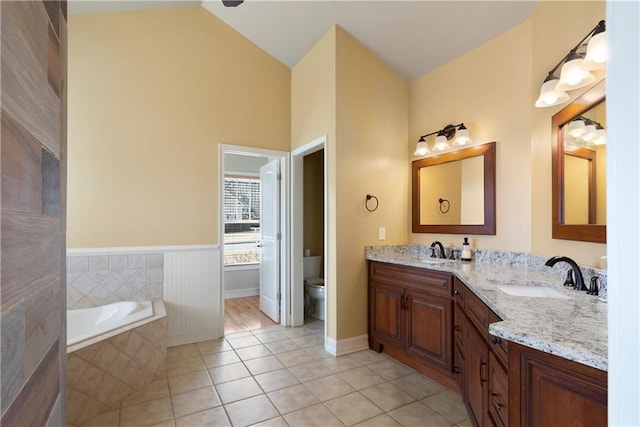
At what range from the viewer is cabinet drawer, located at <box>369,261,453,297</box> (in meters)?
2.37

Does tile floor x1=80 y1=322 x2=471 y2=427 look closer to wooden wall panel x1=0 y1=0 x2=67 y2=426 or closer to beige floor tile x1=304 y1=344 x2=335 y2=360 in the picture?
beige floor tile x1=304 y1=344 x2=335 y2=360

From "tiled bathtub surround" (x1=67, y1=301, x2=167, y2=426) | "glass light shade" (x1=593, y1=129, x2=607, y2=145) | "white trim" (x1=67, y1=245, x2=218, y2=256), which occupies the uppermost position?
"glass light shade" (x1=593, y1=129, x2=607, y2=145)

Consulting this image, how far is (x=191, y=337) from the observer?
3.26 m

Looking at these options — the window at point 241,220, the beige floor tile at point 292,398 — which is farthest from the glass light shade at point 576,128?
the window at point 241,220

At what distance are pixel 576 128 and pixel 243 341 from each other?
3.25 m

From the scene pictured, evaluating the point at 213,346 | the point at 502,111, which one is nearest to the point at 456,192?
the point at 502,111

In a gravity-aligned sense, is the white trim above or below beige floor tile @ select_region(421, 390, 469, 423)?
above

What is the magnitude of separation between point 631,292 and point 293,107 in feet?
12.1

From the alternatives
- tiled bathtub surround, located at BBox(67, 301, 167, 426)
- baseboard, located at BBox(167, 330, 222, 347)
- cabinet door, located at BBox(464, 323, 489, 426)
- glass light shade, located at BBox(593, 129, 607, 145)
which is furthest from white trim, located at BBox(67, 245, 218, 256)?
glass light shade, located at BBox(593, 129, 607, 145)

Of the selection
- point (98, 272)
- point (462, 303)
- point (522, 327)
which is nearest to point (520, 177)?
point (462, 303)

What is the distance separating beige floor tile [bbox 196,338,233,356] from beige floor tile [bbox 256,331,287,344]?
340mm

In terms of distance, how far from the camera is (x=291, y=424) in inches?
76.9

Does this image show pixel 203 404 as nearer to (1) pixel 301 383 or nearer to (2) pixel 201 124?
(1) pixel 301 383

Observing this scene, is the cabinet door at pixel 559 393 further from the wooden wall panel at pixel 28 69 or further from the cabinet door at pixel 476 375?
the wooden wall panel at pixel 28 69
